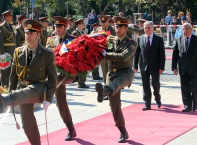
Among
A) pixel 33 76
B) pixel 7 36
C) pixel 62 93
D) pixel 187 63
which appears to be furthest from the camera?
pixel 7 36

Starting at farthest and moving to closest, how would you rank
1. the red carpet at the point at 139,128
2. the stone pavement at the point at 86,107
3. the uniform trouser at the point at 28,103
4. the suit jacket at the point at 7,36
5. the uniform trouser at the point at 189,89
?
the suit jacket at the point at 7,36 → the uniform trouser at the point at 189,89 → the stone pavement at the point at 86,107 → the red carpet at the point at 139,128 → the uniform trouser at the point at 28,103

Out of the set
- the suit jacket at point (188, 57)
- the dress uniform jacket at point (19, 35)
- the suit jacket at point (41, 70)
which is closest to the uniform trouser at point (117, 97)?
the suit jacket at point (41, 70)

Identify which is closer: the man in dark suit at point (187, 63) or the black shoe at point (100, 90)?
the black shoe at point (100, 90)

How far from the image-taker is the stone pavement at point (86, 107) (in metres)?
9.73

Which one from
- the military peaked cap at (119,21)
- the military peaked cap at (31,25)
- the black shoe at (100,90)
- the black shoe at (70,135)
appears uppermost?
the military peaked cap at (31,25)

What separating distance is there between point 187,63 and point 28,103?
17.5 ft

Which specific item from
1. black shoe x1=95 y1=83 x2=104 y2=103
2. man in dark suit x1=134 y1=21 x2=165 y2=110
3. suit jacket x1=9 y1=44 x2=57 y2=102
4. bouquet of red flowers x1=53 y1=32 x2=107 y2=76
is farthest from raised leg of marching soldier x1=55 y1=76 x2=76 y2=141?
man in dark suit x1=134 y1=21 x2=165 y2=110

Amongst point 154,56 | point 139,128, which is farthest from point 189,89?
point 139,128

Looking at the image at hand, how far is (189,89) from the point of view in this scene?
1249cm

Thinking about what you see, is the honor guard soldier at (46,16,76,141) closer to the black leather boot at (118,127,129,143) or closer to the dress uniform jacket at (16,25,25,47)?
the black leather boot at (118,127,129,143)

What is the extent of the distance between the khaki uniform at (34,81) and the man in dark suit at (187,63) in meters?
4.97

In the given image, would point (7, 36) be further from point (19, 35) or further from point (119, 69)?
point (119, 69)

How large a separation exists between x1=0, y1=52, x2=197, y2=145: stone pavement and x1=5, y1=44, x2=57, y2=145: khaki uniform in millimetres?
1579

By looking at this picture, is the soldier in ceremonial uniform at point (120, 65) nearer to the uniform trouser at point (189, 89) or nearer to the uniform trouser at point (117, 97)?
the uniform trouser at point (117, 97)
